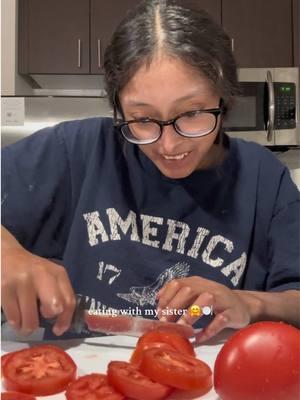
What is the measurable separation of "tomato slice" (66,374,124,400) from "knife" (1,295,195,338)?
0.33 feet

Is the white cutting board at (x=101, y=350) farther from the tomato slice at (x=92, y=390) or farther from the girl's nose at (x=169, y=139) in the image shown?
the girl's nose at (x=169, y=139)

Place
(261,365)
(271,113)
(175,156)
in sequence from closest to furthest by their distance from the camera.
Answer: (261,365) → (175,156) → (271,113)

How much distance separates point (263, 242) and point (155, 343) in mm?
271

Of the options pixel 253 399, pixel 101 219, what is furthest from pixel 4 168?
pixel 253 399

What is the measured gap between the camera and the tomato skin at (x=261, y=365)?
0.33 m

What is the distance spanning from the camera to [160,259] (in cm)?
61

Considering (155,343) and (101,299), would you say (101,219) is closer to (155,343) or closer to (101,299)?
(101,299)

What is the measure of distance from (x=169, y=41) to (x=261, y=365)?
1.12ft

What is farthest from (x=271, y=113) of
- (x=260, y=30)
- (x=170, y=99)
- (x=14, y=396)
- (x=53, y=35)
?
(x=14, y=396)

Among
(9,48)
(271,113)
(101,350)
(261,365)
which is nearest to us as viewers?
(261,365)

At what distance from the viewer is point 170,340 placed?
1.40 feet

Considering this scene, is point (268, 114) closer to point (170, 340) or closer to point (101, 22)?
point (101, 22)

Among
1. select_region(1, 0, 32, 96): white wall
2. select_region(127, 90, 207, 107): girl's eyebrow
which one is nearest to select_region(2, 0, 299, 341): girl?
select_region(127, 90, 207, 107): girl's eyebrow

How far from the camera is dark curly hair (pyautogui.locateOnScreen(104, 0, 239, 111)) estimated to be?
1.72 feet
